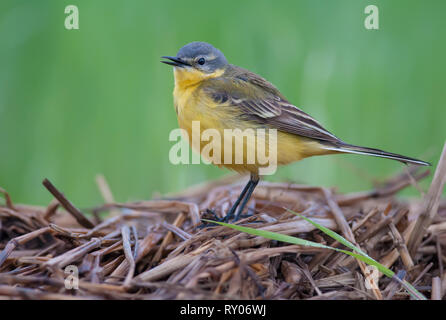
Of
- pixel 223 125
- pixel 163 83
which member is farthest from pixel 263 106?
pixel 163 83

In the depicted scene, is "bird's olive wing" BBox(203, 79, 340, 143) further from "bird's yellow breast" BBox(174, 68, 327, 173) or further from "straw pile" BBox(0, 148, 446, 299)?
"straw pile" BBox(0, 148, 446, 299)

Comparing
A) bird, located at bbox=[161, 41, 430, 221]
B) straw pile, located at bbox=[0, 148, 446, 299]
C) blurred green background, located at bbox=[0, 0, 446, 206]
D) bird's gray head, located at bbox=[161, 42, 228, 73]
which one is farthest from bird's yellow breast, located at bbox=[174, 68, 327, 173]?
blurred green background, located at bbox=[0, 0, 446, 206]

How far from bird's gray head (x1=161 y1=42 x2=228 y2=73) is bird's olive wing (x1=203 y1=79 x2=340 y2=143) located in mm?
279

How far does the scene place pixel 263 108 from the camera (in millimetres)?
4777

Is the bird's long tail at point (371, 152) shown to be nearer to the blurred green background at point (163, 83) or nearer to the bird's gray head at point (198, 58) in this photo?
the bird's gray head at point (198, 58)

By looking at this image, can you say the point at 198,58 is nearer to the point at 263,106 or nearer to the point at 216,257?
the point at 263,106

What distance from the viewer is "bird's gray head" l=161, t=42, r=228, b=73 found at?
4.98m

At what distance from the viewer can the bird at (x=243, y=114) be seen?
4.48 m

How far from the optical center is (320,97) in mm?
6699

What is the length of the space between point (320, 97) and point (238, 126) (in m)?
2.45

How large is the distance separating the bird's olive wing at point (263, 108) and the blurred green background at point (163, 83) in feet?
6.02

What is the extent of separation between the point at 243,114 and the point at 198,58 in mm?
747

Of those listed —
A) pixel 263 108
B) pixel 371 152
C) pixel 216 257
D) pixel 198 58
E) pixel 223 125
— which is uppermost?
pixel 198 58
